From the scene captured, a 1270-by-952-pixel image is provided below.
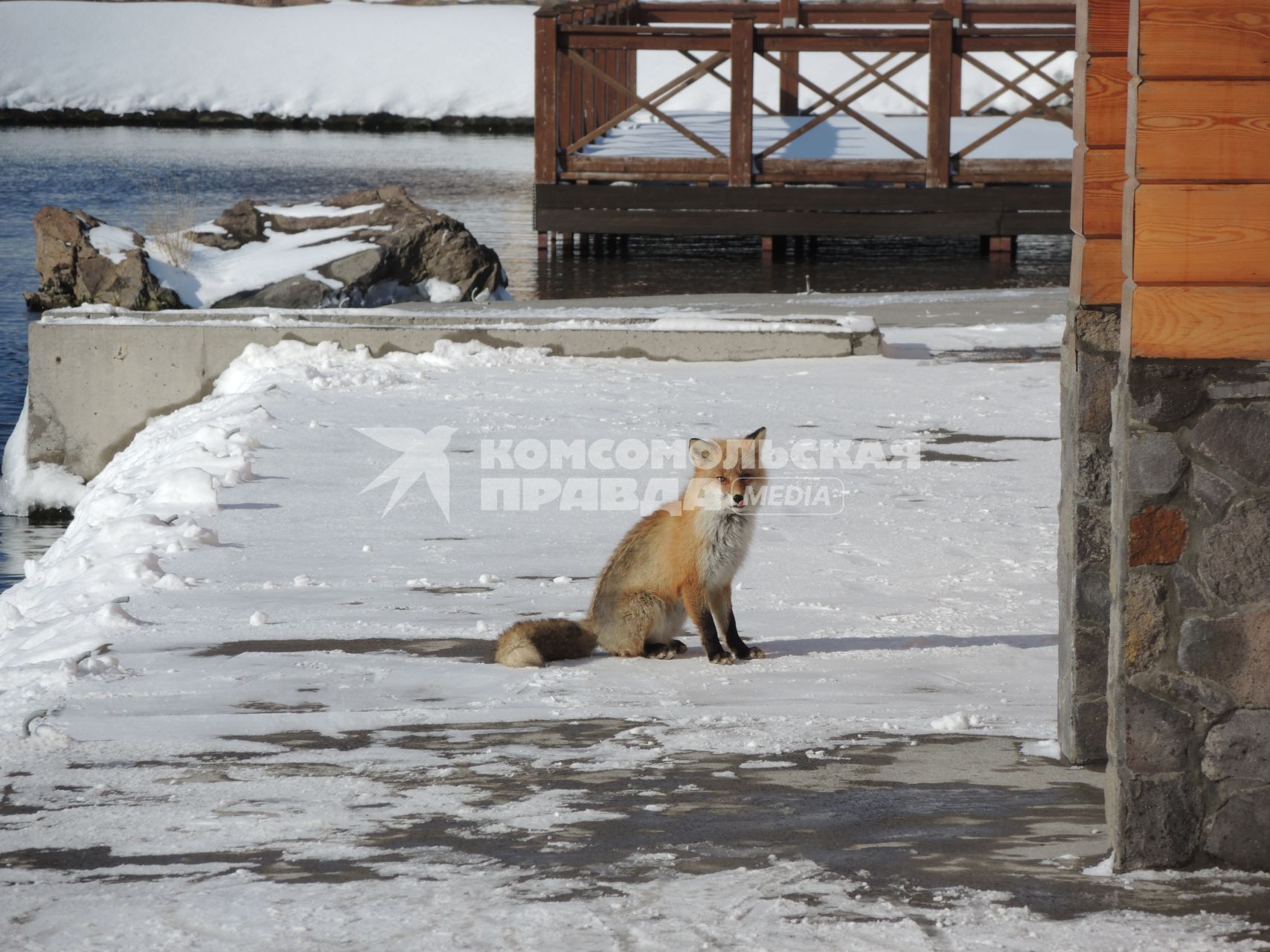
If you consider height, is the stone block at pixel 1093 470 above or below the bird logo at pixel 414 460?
above

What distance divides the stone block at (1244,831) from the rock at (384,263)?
13.7 m

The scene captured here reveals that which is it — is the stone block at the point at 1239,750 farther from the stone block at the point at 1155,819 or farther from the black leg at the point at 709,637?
the black leg at the point at 709,637

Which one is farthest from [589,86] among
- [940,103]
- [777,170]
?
[940,103]

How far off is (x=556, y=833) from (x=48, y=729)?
64.5 inches

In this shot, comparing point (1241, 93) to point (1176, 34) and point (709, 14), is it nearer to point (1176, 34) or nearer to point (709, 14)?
point (1176, 34)

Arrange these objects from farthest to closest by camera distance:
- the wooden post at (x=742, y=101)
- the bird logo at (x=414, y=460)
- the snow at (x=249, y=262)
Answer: the wooden post at (x=742, y=101) < the snow at (x=249, y=262) < the bird logo at (x=414, y=460)

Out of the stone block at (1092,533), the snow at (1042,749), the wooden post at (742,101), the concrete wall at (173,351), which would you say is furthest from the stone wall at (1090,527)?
the wooden post at (742,101)

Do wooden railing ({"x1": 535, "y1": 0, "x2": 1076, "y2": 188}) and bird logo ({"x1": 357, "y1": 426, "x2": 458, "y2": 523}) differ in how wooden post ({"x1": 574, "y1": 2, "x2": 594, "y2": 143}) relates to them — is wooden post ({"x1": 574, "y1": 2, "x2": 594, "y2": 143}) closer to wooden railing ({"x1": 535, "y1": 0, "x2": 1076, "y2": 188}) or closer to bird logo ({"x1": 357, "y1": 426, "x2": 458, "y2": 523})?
wooden railing ({"x1": 535, "y1": 0, "x2": 1076, "y2": 188})

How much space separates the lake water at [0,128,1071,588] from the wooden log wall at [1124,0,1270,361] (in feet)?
26.5

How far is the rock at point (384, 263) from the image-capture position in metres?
16.7

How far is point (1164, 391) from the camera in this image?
12.1ft

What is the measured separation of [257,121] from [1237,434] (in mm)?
46946

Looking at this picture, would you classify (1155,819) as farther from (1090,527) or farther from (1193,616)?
(1090,527)

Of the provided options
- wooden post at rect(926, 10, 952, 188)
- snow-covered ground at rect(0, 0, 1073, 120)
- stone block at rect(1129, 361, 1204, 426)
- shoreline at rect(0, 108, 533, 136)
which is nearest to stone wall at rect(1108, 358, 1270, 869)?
stone block at rect(1129, 361, 1204, 426)
